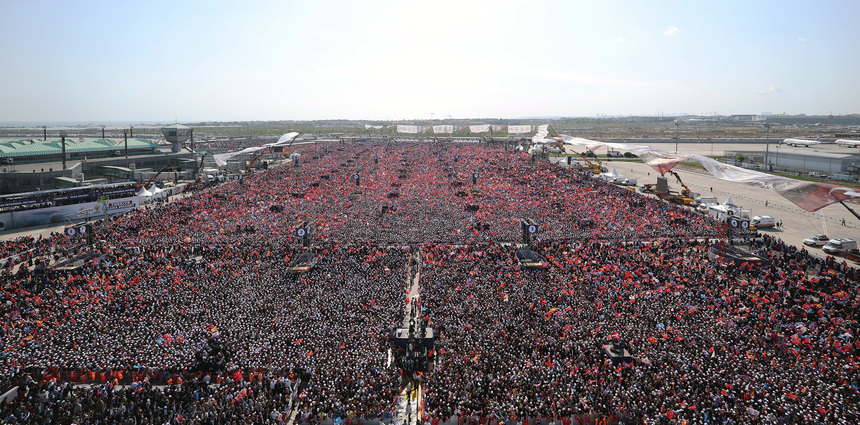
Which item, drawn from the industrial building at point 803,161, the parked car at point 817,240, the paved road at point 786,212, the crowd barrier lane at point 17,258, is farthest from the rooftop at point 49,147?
the industrial building at point 803,161

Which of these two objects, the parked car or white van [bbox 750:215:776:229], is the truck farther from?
the parked car

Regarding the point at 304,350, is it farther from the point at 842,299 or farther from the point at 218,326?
the point at 842,299

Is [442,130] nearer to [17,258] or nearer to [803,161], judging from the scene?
[803,161]

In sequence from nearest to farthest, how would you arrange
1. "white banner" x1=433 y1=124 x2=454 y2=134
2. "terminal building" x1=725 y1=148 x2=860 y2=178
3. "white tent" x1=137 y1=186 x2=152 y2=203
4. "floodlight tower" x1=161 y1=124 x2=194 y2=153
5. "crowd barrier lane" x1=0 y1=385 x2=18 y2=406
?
"crowd barrier lane" x1=0 y1=385 x2=18 y2=406 → "white tent" x1=137 y1=186 x2=152 y2=203 → "terminal building" x1=725 y1=148 x2=860 y2=178 → "floodlight tower" x1=161 y1=124 x2=194 y2=153 → "white banner" x1=433 y1=124 x2=454 y2=134

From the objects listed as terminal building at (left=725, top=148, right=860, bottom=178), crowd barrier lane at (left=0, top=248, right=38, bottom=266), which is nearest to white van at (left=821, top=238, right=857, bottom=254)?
terminal building at (left=725, top=148, right=860, bottom=178)

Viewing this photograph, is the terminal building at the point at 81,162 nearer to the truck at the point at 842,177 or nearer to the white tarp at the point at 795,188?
the white tarp at the point at 795,188

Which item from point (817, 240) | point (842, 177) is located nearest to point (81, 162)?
point (817, 240)

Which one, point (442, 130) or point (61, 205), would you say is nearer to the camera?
point (61, 205)
